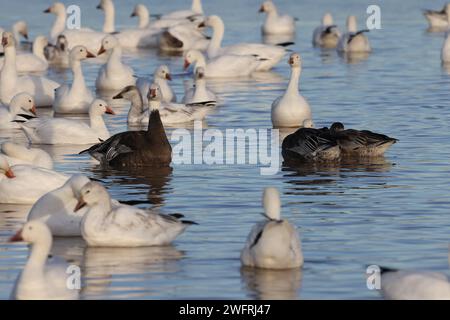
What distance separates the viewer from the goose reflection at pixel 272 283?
33.5 ft

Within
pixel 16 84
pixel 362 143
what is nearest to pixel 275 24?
pixel 16 84

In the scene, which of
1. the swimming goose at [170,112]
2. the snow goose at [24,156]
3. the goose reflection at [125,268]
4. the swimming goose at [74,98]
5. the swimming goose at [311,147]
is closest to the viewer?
the goose reflection at [125,268]

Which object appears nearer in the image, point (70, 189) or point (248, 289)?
point (248, 289)

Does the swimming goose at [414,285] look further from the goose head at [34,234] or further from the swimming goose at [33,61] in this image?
the swimming goose at [33,61]

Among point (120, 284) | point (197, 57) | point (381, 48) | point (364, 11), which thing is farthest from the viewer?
point (364, 11)

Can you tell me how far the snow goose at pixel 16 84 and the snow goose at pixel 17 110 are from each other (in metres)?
2.26

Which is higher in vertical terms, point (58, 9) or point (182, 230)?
point (58, 9)

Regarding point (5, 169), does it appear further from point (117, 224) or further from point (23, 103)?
point (23, 103)

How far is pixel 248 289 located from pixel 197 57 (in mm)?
14650

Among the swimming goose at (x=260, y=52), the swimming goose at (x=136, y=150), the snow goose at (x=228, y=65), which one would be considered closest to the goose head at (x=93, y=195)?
the swimming goose at (x=136, y=150)

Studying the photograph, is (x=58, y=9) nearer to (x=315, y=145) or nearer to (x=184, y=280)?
(x=315, y=145)

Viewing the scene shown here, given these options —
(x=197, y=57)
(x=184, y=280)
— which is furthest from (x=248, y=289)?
(x=197, y=57)
